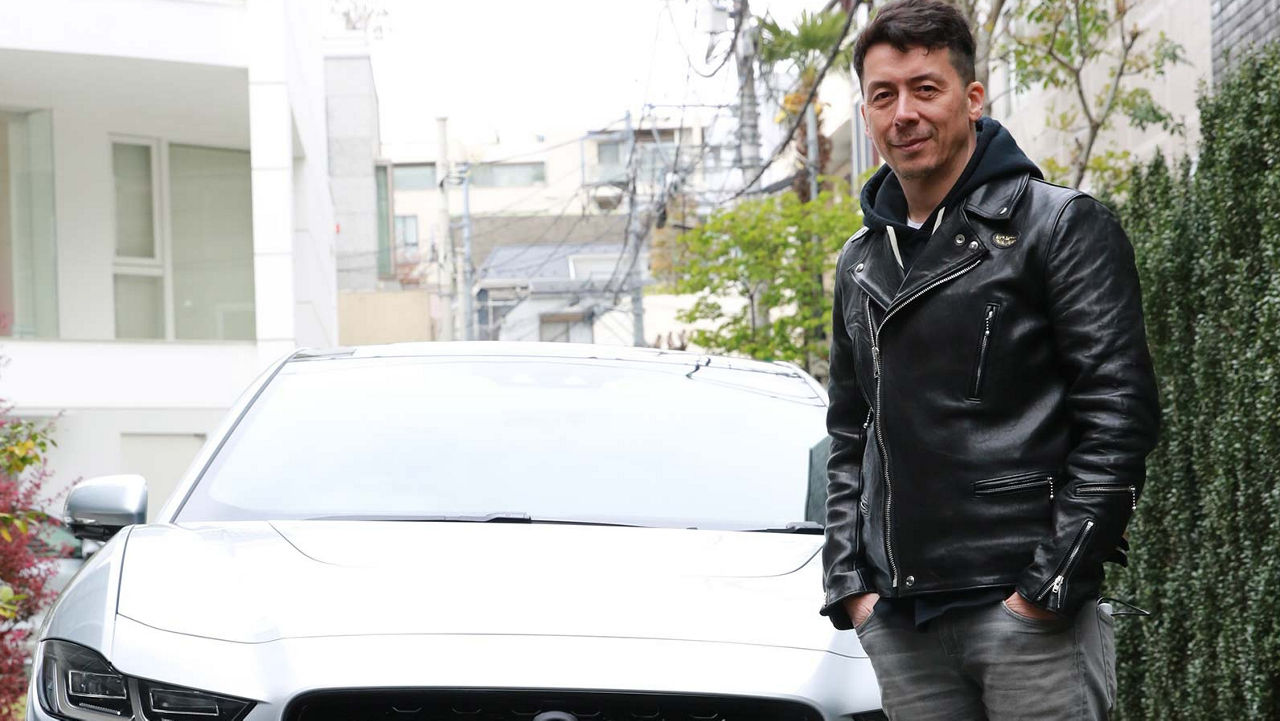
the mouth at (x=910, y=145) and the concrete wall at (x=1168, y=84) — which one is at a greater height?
the concrete wall at (x=1168, y=84)

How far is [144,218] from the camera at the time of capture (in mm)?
17766

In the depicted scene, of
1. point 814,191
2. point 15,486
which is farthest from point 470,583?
point 814,191

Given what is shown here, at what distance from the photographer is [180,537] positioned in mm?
3664

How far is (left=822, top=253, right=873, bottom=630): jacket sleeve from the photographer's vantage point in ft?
8.75

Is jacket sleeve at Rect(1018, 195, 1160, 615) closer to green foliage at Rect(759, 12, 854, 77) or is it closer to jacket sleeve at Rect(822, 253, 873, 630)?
jacket sleeve at Rect(822, 253, 873, 630)

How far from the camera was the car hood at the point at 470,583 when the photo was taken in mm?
3062

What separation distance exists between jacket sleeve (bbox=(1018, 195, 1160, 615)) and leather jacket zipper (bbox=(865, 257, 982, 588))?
0.50ft

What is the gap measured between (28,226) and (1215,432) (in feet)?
45.5

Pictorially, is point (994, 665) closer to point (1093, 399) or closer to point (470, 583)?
point (1093, 399)

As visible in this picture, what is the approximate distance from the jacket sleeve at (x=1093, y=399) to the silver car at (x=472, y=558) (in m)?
0.76

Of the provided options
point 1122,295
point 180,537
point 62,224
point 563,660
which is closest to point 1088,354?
point 1122,295

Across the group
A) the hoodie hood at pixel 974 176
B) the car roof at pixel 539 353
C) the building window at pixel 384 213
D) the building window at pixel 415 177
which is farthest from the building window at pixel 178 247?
the building window at pixel 415 177

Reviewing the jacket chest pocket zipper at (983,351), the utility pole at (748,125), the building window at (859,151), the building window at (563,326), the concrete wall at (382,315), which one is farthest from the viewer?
the building window at (563,326)

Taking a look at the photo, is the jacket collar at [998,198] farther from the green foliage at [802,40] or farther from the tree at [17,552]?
the green foliage at [802,40]
